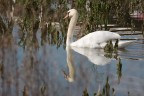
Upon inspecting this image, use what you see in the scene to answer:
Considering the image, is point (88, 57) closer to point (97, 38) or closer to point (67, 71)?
point (97, 38)

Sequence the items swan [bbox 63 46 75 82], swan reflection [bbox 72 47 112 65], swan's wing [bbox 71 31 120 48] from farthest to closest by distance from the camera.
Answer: swan's wing [bbox 71 31 120 48], swan reflection [bbox 72 47 112 65], swan [bbox 63 46 75 82]

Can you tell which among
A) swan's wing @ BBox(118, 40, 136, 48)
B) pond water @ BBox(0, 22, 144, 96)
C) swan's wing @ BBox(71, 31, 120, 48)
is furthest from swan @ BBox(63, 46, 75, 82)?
swan's wing @ BBox(118, 40, 136, 48)

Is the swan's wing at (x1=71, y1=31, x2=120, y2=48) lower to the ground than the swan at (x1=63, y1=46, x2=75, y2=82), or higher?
higher

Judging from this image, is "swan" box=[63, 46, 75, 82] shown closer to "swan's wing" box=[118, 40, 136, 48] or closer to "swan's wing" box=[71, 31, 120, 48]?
"swan's wing" box=[71, 31, 120, 48]

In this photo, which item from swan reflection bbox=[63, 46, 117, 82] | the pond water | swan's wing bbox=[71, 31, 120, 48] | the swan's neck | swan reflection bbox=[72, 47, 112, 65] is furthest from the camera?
the swan's neck

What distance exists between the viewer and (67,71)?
6984mm

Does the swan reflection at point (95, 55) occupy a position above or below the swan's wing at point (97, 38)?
below

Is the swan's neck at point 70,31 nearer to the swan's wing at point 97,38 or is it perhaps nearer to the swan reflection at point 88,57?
the swan reflection at point 88,57

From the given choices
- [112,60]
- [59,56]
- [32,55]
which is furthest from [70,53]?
[32,55]

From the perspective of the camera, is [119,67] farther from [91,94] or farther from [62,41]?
[62,41]

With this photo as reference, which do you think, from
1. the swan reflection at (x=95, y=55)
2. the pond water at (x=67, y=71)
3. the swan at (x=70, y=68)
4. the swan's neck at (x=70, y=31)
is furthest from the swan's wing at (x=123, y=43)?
the swan's neck at (x=70, y=31)

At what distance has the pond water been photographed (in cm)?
436

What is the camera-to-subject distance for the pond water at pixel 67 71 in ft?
14.3

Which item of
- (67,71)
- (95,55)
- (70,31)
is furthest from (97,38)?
(67,71)
